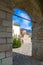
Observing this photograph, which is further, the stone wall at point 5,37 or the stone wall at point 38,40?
the stone wall at point 38,40

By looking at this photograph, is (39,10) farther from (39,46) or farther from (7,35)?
(7,35)

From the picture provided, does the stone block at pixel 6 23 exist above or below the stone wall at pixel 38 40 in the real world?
above

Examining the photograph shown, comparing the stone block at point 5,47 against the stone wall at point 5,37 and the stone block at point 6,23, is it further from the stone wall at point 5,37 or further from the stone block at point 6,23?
the stone block at point 6,23

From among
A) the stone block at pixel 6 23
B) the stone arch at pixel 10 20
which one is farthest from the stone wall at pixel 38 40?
the stone block at pixel 6 23

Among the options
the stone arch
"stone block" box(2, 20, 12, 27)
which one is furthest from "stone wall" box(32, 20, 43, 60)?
"stone block" box(2, 20, 12, 27)

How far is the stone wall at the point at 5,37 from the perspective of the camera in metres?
2.32

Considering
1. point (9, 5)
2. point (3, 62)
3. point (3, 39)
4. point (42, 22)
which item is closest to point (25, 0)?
point (42, 22)

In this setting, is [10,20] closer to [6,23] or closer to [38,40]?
[6,23]

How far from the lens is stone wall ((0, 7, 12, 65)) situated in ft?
7.60

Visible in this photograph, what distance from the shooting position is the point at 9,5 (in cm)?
246

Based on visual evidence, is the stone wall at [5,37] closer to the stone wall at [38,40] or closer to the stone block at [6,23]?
the stone block at [6,23]

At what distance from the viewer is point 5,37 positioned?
2389 mm

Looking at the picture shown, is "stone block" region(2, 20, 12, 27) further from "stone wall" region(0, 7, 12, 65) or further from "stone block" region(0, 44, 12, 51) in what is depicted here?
"stone block" region(0, 44, 12, 51)

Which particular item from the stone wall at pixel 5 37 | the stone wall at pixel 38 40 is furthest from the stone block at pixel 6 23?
the stone wall at pixel 38 40
